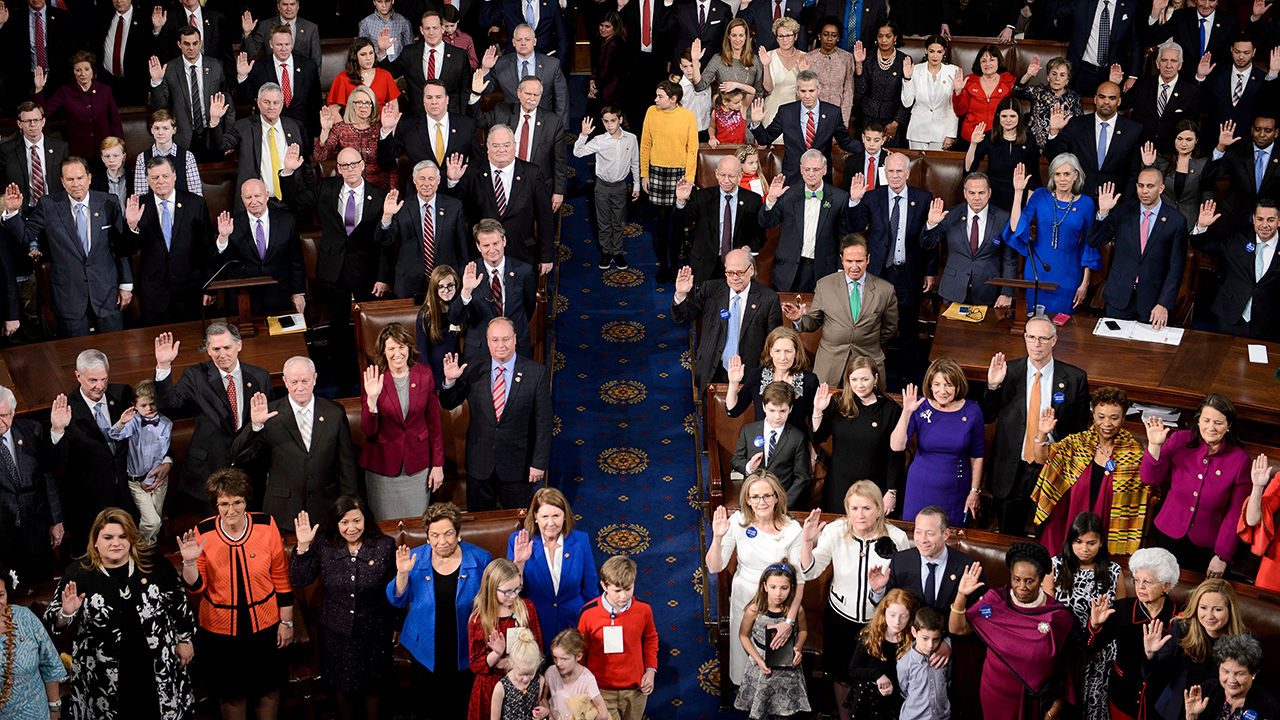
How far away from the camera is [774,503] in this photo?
557 centimetres

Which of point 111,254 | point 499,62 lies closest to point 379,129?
point 499,62

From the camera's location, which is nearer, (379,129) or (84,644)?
(84,644)

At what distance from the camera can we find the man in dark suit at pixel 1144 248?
7.45 metres

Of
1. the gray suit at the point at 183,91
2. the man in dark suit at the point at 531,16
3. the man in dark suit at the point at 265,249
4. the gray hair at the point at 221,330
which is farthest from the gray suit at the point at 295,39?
the gray hair at the point at 221,330

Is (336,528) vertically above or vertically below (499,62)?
below

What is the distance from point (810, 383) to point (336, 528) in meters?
2.37

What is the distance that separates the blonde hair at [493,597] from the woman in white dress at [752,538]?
0.93 metres

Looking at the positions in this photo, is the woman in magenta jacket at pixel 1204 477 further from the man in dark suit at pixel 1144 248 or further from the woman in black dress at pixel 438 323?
the woman in black dress at pixel 438 323

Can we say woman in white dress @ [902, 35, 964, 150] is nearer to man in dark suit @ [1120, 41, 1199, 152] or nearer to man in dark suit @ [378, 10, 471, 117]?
man in dark suit @ [1120, 41, 1199, 152]

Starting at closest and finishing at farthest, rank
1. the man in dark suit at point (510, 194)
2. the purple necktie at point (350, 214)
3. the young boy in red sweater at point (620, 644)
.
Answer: the young boy in red sweater at point (620, 644) → the purple necktie at point (350, 214) → the man in dark suit at point (510, 194)

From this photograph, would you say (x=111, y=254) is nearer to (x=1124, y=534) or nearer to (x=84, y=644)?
(x=84, y=644)

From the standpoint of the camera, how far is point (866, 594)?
5508mm

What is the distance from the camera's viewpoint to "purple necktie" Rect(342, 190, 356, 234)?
773cm

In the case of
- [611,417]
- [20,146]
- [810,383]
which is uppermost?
[20,146]
